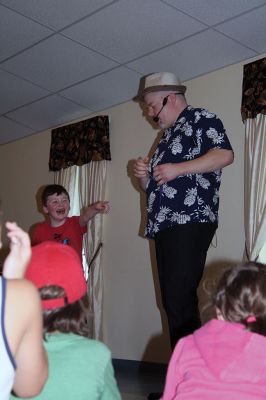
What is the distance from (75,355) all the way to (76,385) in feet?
0.22

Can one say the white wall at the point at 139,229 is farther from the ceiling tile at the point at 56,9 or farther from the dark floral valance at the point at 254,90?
the ceiling tile at the point at 56,9

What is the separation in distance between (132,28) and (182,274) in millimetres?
1796

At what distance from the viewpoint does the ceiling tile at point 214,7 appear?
10.2 ft

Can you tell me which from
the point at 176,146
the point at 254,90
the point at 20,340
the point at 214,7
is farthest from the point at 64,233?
the point at 20,340

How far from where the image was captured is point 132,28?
11.3 ft

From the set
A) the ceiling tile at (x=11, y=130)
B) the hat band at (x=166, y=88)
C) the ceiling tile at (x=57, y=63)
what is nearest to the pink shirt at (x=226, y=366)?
the hat band at (x=166, y=88)

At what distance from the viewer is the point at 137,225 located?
449 cm

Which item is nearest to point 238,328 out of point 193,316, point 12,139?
point 193,316

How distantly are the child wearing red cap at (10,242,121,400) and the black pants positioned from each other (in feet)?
3.32

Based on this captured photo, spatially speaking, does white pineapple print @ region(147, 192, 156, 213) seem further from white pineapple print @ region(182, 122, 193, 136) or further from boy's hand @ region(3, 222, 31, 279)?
boy's hand @ region(3, 222, 31, 279)

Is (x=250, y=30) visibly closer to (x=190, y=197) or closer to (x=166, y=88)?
(x=166, y=88)

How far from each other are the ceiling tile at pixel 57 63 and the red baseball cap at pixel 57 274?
2.63 m

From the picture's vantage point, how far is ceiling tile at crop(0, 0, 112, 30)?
10.6 ft

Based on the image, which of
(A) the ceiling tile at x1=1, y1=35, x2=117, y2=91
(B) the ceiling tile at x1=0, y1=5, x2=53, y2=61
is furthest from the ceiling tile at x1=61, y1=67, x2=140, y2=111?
(B) the ceiling tile at x1=0, y1=5, x2=53, y2=61
